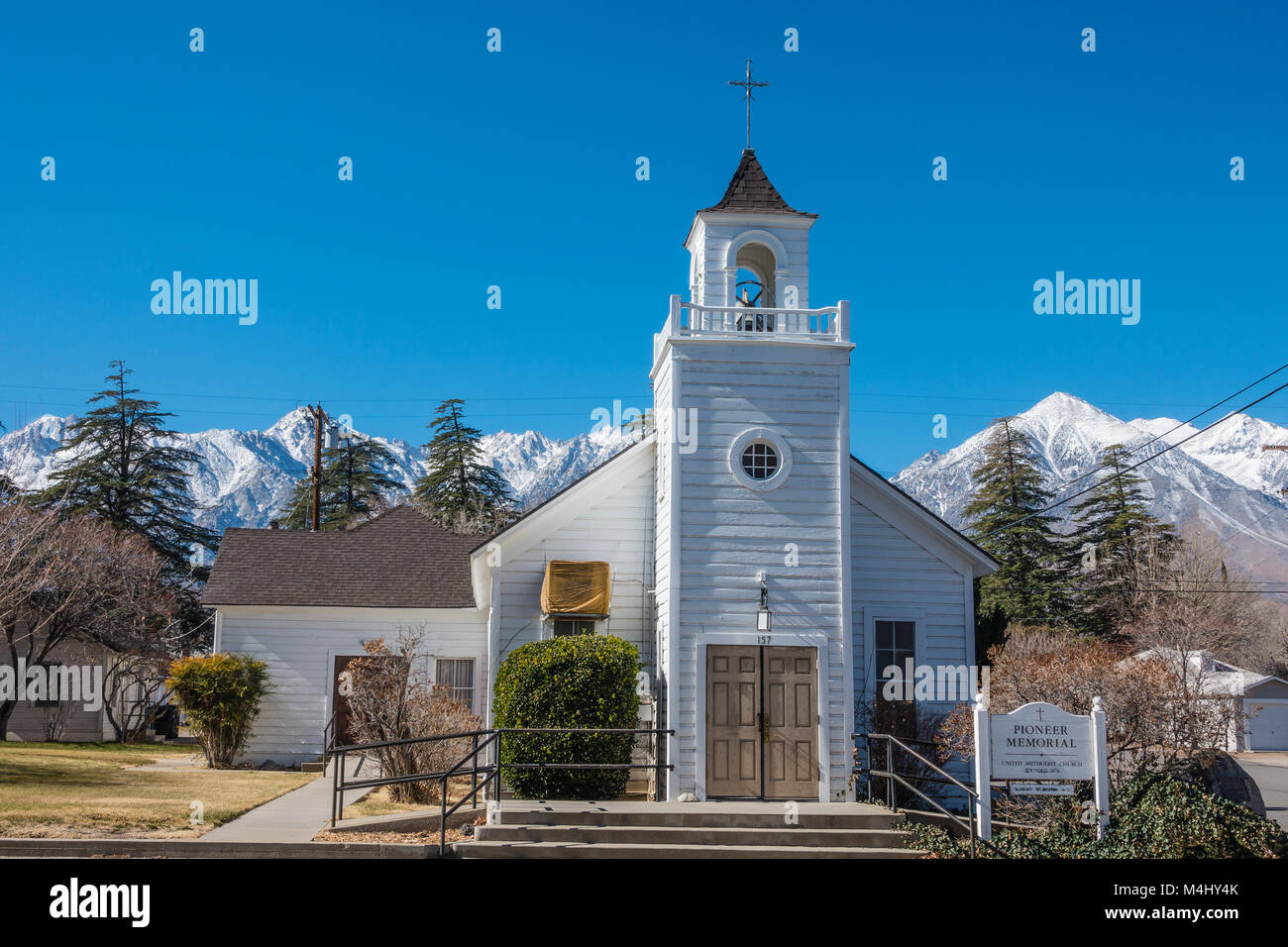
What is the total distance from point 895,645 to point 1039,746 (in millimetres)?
5268

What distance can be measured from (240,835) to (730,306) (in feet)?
33.4

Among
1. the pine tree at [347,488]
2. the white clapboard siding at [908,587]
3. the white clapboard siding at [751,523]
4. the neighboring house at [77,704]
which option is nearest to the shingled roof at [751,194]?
the white clapboard siding at [751,523]

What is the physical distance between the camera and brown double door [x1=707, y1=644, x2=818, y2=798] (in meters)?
15.8

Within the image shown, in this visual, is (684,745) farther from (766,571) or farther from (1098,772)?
(1098,772)

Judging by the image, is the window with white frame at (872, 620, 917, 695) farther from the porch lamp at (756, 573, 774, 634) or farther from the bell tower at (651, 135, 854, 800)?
the porch lamp at (756, 573, 774, 634)

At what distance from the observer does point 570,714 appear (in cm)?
1555

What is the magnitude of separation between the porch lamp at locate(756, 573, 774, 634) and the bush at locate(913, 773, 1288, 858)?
145 inches

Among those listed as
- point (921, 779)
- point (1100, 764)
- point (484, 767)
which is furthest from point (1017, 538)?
point (484, 767)

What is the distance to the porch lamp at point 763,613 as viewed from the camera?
16.0 m

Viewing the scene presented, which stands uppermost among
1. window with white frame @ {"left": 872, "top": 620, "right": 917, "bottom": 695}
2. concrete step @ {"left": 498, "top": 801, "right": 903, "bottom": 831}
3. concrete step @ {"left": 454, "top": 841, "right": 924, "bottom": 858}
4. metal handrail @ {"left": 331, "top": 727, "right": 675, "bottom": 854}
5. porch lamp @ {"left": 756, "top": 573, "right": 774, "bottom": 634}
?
Answer: porch lamp @ {"left": 756, "top": 573, "right": 774, "bottom": 634}

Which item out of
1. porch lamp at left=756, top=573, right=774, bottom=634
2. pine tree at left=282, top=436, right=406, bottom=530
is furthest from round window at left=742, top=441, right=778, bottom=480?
pine tree at left=282, top=436, right=406, bottom=530

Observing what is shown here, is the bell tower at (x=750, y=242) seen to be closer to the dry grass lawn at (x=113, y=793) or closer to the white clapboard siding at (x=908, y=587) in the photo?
the white clapboard siding at (x=908, y=587)
